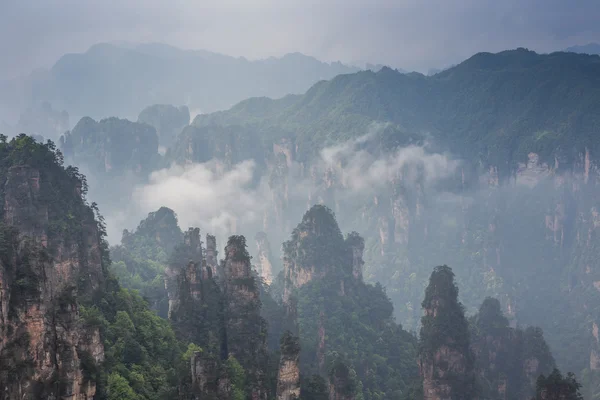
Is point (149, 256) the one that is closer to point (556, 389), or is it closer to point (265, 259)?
point (265, 259)

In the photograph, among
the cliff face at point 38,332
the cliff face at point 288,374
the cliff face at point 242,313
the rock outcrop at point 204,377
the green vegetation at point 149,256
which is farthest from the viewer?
the green vegetation at point 149,256

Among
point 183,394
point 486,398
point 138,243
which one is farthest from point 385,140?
point 183,394

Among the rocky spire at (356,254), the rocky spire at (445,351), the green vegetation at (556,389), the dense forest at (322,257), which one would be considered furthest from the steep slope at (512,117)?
the green vegetation at (556,389)

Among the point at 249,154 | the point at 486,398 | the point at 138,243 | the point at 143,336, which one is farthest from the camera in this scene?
the point at 249,154

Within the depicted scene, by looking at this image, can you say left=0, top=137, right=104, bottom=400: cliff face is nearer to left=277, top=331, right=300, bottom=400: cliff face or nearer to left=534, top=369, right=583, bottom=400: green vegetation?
left=277, top=331, right=300, bottom=400: cliff face

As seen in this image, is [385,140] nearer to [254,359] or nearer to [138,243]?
[138,243]

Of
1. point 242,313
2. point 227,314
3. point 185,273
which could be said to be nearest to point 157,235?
point 185,273

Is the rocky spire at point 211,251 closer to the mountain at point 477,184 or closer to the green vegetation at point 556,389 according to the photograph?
the green vegetation at point 556,389
